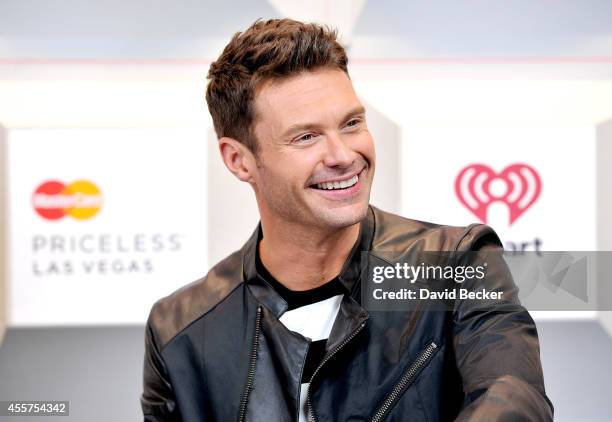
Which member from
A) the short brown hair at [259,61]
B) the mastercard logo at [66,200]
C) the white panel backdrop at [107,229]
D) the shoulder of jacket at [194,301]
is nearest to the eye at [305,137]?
the short brown hair at [259,61]

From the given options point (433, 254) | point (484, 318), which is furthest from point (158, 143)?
point (484, 318)

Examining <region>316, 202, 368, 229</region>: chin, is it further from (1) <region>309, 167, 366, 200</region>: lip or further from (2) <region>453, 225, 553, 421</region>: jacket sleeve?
(2) <region>453, 225, 553, 421</region>: jacket sleeve

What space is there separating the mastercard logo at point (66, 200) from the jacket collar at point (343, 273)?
66 cm

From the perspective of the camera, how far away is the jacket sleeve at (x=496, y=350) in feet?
3.26

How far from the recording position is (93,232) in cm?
191

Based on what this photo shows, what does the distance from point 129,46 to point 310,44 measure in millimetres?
755

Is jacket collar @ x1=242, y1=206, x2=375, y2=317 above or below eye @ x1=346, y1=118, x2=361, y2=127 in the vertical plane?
below

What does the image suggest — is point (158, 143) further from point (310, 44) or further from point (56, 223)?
point (310, 44)

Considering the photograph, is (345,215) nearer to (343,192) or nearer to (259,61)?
(343,192)

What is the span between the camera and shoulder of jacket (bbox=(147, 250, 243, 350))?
1396 mm

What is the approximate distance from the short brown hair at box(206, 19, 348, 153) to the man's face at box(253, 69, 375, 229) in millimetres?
21

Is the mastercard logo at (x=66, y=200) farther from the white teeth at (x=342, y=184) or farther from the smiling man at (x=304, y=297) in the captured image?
the white teeth at (x=342, y=184)

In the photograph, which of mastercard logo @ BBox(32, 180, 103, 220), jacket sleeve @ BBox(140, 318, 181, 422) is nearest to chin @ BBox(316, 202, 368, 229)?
jacket sleeve @ BBox(140, 318, 181, 422)

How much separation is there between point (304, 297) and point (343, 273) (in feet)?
0.29
